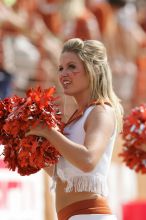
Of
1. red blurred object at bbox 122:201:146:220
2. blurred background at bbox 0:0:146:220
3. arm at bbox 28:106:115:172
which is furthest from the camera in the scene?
red blurred object at bbox 122:201:146:220

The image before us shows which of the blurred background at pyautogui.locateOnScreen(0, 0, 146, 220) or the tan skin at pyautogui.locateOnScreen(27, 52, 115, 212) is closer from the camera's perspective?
the tan skin at pyautogui.locateOnScreen(27, 52, 115, 212)

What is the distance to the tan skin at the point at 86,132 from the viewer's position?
2.93m

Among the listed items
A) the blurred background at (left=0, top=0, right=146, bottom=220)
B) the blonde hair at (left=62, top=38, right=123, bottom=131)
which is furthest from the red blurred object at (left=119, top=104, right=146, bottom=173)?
the blurred background at (left=0, top=0, right=146, bottom=220)

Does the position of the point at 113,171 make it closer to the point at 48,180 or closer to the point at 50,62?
the point at 48,180

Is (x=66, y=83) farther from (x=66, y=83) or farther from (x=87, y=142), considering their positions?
(x=87, y=142)

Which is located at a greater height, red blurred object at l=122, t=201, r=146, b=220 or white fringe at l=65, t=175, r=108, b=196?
red blurred object at l=122, t=201, r=146, b=220

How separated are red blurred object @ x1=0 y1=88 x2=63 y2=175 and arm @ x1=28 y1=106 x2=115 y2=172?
0.07m

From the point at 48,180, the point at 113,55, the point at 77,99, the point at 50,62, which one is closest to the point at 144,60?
the point at 113,55

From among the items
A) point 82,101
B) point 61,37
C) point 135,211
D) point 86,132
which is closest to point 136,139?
point 82,101

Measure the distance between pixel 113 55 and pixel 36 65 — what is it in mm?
1238

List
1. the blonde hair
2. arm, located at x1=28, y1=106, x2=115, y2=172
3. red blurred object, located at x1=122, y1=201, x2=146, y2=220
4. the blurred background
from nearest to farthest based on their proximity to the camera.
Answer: arm, located at x1=28, y1=106, x2=115, y2=172
the blonde hair
the blurred background
red blurred object, located at x1=122, y1=201, x2=146, y2=220

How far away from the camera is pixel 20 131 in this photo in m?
3.09

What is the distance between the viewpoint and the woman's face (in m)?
3.27

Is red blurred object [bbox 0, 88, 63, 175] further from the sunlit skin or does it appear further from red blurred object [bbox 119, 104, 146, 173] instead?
red blurred object [bbox 119, 104, 146, 173]
